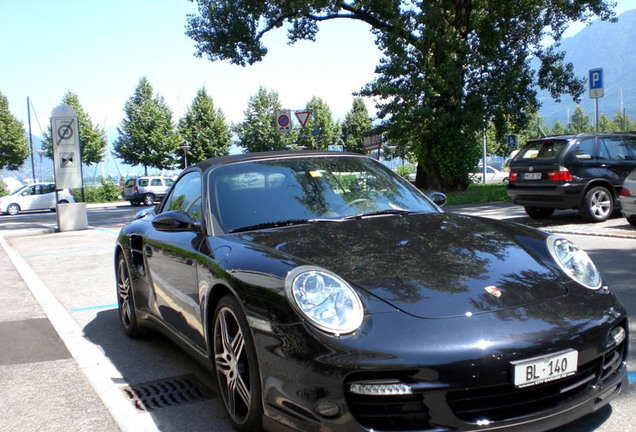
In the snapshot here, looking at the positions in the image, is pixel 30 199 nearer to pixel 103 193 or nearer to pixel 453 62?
pixel 103 193

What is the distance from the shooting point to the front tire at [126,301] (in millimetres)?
4629

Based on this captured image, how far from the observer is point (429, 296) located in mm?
2328

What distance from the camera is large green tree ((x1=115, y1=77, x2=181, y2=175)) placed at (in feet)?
163

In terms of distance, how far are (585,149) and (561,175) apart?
86 centimetres

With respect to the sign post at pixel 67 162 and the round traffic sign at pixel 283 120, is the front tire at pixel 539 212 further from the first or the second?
the sign post at pixel 67 162

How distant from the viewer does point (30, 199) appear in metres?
32.6

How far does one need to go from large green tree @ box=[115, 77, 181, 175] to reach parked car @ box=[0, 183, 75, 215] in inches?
660

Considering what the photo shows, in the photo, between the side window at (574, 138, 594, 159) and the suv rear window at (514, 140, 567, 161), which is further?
the suv rear window at (514, 140, 567, 161)

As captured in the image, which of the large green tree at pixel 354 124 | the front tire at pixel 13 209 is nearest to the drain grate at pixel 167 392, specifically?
the front tire at pixel 13 209

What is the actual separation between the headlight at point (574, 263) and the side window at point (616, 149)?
9268 mm

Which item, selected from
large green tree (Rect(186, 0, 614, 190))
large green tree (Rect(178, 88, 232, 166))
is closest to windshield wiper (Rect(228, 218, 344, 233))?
large green tree (Rect(186, 0, 614, 190))

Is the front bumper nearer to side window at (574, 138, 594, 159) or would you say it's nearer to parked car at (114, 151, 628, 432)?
parked car at (114, 151, 628, 432)

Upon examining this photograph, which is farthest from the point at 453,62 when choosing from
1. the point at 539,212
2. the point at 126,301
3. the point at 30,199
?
the point at 30,199

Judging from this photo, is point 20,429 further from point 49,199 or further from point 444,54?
point 49,199
